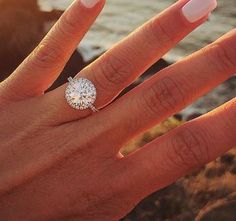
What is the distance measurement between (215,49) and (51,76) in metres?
0.48

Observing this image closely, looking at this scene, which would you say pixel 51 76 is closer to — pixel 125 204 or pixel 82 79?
pixel 82 79

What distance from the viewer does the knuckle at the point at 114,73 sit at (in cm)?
131

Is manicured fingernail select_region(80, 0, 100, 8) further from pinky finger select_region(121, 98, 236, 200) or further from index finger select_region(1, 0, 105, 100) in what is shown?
pinky finger select_region(121, 98, 236, 200)

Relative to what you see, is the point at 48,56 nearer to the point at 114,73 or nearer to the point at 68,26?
the point at 68,26

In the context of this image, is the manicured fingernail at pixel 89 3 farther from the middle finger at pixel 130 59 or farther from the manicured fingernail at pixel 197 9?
the manicured fingernail at pixel 197 9

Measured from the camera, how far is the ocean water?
1.68 metres

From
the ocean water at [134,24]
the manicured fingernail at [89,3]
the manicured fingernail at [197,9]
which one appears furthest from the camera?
the ocean water at [134,24]

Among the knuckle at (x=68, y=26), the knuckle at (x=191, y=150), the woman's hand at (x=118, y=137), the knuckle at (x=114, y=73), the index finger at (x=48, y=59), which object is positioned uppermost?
the knuckle at (x=68, y=26)

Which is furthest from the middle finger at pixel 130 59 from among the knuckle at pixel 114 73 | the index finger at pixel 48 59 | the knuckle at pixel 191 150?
the knuckle at pixel 191 150

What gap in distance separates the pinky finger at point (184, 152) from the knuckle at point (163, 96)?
8 centimetres

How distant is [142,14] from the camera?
1861 millimetres

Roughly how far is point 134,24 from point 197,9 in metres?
0.59

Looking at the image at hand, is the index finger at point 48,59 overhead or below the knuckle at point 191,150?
overhead

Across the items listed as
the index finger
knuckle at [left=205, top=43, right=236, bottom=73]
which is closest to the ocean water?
the index finger
